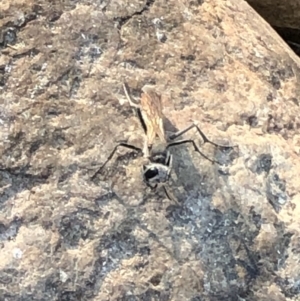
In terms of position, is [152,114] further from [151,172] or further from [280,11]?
[280,11]

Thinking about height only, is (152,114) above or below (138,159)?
above

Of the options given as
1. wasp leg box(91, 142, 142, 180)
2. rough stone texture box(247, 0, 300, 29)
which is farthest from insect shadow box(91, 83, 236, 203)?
rough stone texture box(247, 0, 300, 29)

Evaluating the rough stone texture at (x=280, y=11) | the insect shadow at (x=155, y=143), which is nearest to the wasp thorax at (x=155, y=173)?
the insect shadow at (x=155, y=143)

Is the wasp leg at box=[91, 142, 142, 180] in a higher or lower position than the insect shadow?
lower

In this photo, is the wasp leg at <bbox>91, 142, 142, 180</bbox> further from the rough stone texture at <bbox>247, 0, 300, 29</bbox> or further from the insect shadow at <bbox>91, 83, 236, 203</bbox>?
the rough stone texture at <bbox>247, 0, 300, 29</bbox>

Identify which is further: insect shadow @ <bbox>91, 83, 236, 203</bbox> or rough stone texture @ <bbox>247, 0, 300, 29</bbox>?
rough stone texture @ <bbox>247, 0, 300, 29</bbox>

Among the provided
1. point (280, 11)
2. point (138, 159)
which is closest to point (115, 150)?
point (138, 159)

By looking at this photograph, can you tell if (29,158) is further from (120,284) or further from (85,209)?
(120,284)
